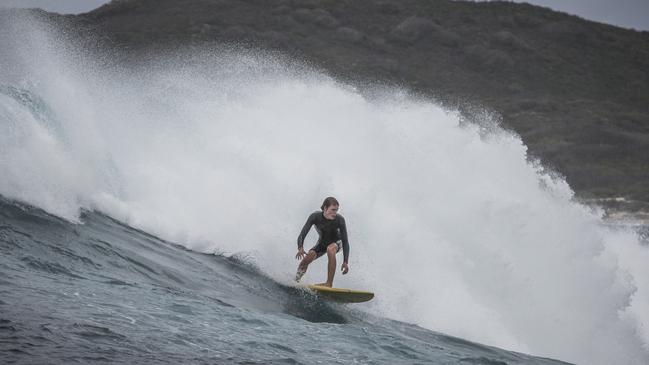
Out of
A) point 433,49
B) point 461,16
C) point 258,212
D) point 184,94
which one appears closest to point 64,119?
point 258,212

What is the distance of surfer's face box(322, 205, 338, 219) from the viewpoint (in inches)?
456

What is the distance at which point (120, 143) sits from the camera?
20.1 meters

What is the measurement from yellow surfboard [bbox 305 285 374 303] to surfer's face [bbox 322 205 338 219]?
1.11 m

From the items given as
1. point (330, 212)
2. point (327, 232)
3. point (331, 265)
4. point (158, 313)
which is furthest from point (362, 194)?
point (158, 313)

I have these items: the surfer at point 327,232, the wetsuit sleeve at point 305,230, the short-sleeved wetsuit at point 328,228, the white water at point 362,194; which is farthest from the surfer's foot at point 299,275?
the wetsuit sleeve at point 305,230

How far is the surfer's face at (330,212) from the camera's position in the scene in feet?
38.0

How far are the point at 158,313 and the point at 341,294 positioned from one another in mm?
3644

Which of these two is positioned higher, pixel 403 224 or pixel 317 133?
pixel 317 133

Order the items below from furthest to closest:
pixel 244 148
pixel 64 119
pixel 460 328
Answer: pixel 244 148 < pixel 64 119 < pixel 460 328

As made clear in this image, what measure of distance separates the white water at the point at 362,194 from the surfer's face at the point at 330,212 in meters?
1.41

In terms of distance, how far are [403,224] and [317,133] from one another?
5.43 metres

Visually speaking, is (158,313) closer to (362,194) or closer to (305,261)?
(305,261)

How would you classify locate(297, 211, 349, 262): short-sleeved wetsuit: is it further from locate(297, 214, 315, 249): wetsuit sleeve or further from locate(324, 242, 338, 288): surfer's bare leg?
locate(324, 242, 338, 288): surfer's bare leg

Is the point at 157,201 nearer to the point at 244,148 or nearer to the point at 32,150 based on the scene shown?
the point at 244,148
